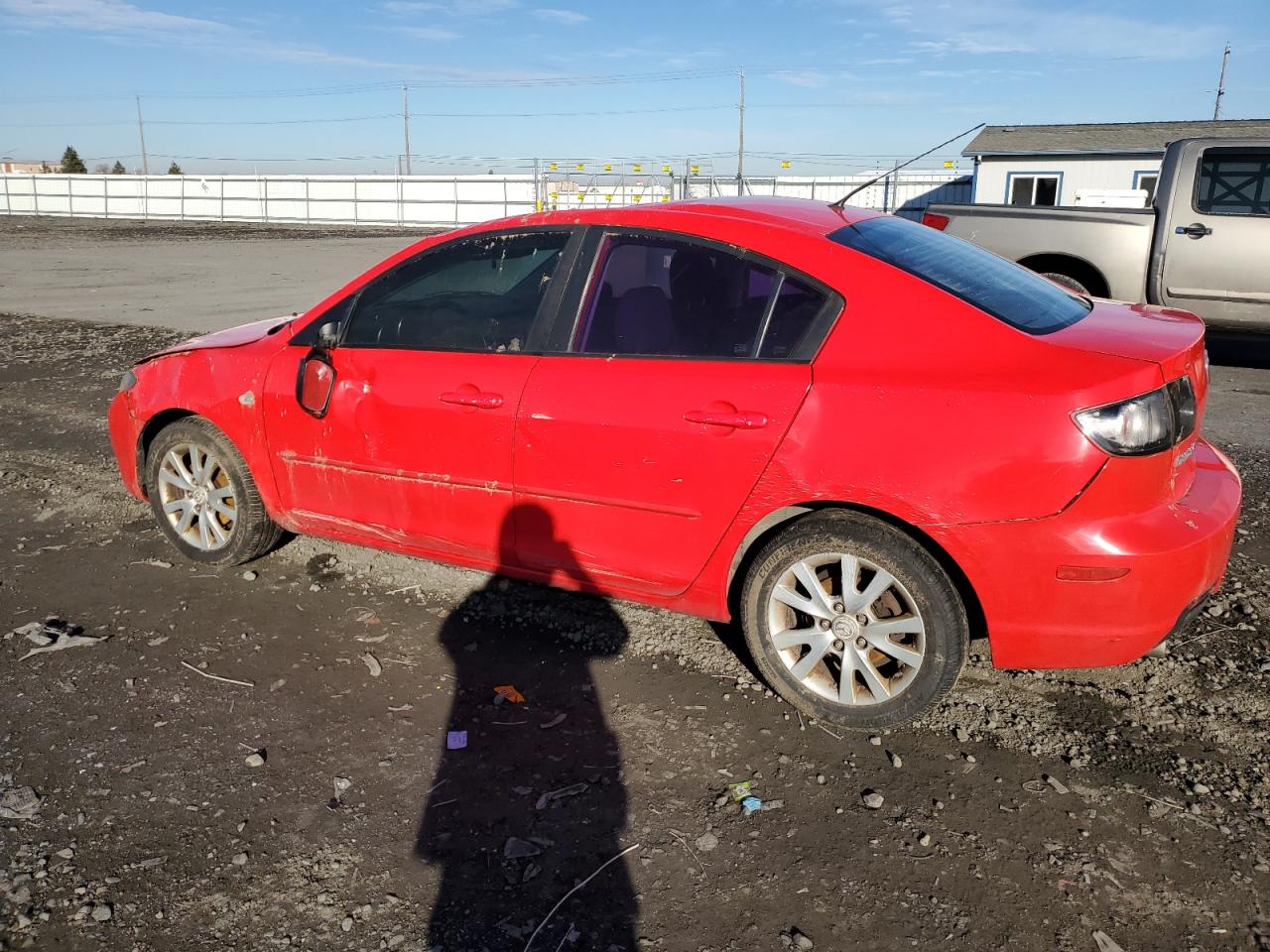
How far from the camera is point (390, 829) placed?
294 centimetres

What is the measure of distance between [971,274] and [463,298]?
1922 mm

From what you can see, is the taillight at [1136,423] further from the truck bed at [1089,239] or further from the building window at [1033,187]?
the building window at [1033,187]

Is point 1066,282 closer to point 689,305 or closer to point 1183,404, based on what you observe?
point 1183,404

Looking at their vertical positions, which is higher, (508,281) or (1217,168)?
(1217,168)

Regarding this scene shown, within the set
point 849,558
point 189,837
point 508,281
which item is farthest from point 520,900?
point 508,281

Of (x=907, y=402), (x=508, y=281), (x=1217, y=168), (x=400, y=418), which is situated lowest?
(x=400, y=418)

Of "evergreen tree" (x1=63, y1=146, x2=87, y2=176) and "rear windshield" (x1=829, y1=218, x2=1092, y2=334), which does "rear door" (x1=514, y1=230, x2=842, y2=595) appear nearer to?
"rear windshield" (x1=829, y1=218, x2=1092, y2=334)

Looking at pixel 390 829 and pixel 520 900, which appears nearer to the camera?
pixel 520 900

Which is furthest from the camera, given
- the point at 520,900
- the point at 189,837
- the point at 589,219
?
the point at 589,219

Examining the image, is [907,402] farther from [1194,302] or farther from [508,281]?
[1194,302]

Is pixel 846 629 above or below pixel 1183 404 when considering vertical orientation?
below

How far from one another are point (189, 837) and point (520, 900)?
1000mm

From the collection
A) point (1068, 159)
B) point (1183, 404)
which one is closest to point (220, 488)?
point (1183, 404)

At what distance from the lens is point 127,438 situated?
504 cm
